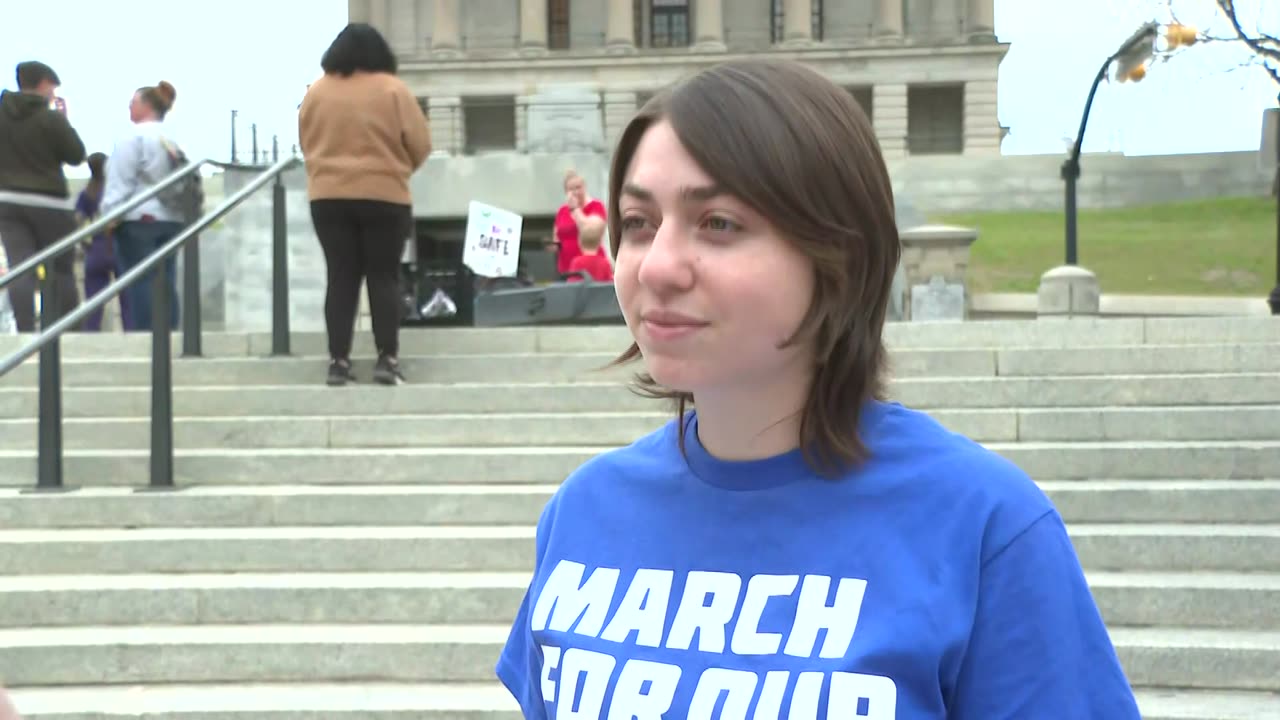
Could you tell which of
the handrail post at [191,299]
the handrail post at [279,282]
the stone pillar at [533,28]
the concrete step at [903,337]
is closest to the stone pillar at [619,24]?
the stone pillar at [533,28]

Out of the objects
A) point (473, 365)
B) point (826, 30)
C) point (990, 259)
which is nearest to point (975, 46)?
point (826, 30)

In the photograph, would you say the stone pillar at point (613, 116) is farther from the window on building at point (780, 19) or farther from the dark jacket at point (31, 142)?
the window on building at point (780, 19)

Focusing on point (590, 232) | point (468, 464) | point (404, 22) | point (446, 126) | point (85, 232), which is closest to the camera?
point (468, 464)

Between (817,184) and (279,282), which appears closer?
(817,184)

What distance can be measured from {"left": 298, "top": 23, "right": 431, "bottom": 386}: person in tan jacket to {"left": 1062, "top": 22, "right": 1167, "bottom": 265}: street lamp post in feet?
43.5

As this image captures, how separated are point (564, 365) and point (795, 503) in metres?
6.16

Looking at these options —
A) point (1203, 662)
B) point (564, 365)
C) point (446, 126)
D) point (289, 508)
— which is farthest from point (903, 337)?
point (446, 126)

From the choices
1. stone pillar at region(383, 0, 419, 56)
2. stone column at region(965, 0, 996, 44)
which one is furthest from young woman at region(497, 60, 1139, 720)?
stone pillar at region(383, 0, 419, 56)

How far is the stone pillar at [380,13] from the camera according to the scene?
54.0 m

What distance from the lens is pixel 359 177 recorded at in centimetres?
687

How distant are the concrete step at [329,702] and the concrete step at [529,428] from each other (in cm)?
194

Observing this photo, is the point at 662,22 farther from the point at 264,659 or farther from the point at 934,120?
the point at 264,659

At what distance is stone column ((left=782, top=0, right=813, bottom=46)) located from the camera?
52.3 metres

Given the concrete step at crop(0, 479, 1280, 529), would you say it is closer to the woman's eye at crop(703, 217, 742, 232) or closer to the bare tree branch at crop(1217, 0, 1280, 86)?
the woman's eye at crop(703, 217, 742, 232)
